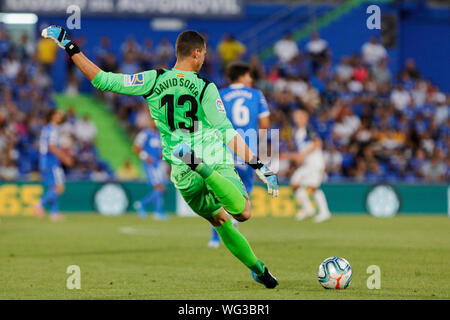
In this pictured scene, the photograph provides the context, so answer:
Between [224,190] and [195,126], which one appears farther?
[195,126]

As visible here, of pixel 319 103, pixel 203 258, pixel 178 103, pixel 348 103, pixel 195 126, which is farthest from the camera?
pixel 348 103

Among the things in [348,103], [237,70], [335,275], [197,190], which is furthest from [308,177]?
[197,190]

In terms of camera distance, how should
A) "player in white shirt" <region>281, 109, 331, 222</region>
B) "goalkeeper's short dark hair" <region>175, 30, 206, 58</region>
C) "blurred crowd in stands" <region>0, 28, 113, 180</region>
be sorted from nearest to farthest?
"goalkeeper's short dark hair" <region>175, 30, 206, 58</region> < "player in white shirt" <region>281, 109, 331, 222</region> < "blurred crowd in stands" <region>0, 28, 113, 180</region>

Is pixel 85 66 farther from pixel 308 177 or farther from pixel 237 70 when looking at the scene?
pixel 308 177

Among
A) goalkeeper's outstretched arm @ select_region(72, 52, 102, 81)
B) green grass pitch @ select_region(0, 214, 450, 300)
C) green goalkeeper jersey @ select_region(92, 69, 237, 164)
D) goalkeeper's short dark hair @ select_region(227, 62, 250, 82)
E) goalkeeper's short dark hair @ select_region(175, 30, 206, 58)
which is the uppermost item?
goalkeeper's short dark hair @ select_region(227, 62, 250, 82)

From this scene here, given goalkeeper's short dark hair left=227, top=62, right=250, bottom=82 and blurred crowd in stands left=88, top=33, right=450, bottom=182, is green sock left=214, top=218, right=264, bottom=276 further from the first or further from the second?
blurred crowd in stands left=88, top=33, right=450, bottom=182

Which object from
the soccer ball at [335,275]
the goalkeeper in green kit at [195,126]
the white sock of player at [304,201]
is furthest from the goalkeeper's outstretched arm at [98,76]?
the white sock of player at [304,201]

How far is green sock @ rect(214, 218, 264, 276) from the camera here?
8.02m

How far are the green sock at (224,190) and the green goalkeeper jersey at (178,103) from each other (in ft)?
1.44

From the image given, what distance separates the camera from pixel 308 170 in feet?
64.7

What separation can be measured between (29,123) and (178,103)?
17.2 meters

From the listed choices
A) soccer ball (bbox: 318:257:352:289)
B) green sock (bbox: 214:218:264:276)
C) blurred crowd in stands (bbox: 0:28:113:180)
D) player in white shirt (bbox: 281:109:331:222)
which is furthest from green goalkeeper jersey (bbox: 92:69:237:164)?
blurred crowd in stands (bbox: 0:28:113:180)

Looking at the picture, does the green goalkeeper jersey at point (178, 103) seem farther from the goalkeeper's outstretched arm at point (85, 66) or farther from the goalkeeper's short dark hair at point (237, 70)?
the goalkeeper's short dark hair at point (237, 70)
